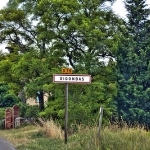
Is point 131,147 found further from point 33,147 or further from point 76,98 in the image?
point 76,98

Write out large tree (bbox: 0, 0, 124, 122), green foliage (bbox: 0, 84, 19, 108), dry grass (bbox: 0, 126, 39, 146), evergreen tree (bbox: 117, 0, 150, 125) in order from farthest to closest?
green foliage (bbox: 0, 84, 19, 108) → evergreen tree (bbox: 117, 0, 150, 125) → large tree (bbox: 0, 0, 124, 122) → dry grass (bbox: 0, 126, 39, 146)

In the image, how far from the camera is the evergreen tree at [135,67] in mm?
26766

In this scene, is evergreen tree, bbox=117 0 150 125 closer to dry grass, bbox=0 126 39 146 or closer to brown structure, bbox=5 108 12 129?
dry grass, bbox=0 126 39 146

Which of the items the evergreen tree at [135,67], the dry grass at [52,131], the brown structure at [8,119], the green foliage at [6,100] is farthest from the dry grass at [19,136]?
the green foliage at [6,100]

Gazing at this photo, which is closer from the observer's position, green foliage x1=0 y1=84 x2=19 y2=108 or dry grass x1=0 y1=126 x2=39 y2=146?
dry grass x1=0 y1=126 x2=39 y2=146

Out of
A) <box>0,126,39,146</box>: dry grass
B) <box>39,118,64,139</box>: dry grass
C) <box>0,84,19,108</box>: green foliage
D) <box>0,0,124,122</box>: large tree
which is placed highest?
<box>0,0,124,122</box>: large tree

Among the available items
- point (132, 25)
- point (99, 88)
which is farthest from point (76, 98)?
point (132, 25)

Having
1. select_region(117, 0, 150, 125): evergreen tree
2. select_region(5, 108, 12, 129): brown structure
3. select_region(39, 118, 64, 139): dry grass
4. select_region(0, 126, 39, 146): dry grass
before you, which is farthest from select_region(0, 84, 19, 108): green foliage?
select_region(39, 118, 64, 139): dry grass

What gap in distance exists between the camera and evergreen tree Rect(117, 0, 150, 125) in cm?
2677

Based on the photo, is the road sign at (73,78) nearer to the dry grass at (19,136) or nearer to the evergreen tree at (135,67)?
the dry grass at (19,136)

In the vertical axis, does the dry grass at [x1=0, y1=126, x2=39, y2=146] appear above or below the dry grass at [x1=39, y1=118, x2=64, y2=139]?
below

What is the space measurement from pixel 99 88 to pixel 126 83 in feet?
13.3

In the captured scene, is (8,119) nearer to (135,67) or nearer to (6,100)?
(135,67)

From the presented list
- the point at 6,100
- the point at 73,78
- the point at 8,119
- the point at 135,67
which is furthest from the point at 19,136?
the point at 6,100
